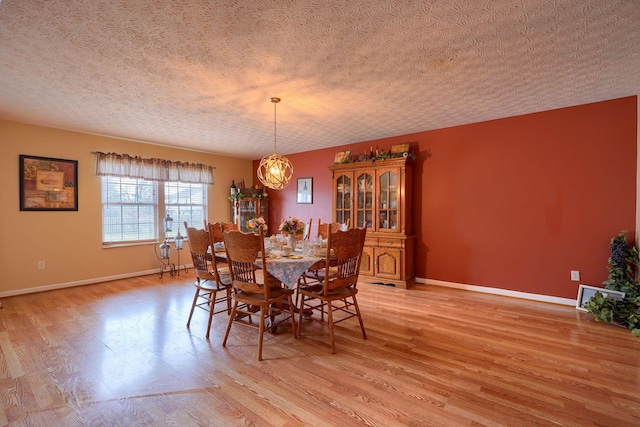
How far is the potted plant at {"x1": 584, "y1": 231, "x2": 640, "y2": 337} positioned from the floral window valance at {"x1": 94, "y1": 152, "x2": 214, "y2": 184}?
637cm

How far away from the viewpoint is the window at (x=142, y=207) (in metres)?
5.10

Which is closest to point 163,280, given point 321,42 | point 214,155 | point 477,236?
point 214,155

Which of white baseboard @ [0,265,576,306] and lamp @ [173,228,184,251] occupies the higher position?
lamp @ [173,228,184,251]

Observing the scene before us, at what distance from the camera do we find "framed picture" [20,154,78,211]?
13.9 ft

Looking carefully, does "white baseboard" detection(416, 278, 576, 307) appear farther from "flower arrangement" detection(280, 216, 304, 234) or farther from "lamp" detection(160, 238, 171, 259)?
"lamp" detection(160, 238, 171, 259)

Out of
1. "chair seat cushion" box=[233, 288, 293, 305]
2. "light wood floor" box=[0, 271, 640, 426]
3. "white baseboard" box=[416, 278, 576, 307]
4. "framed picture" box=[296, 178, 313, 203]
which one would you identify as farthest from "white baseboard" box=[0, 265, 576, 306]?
"chair seat cushion" box=[233, 288, 293, 305]

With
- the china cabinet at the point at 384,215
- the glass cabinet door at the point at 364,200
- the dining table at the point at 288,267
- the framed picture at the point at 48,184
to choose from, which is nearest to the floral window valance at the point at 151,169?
the framed picture at the point at 48,184

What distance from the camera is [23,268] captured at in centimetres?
425

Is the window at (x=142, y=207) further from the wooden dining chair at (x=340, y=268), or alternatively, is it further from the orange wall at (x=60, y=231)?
the wooden dining chair at (x=340, y=268)

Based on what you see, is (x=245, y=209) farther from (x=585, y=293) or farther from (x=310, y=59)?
(x=585, y=293)

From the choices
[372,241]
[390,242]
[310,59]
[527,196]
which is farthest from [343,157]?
[310,59]

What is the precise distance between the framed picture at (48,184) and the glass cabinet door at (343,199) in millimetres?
4157

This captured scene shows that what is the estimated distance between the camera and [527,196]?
156 inches

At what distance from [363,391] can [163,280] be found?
4245mm
